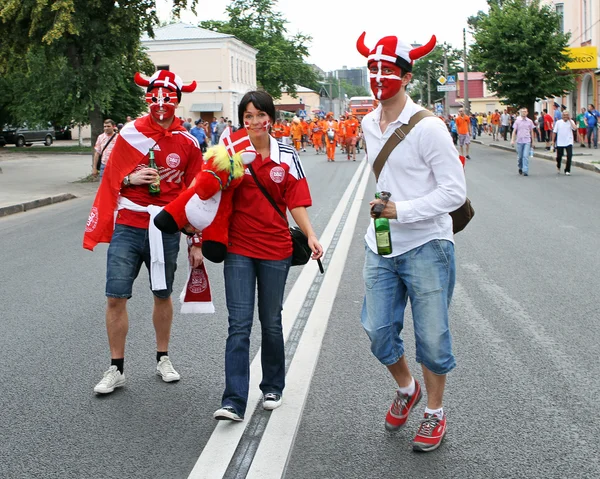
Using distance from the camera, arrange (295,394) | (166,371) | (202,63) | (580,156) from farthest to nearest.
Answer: (202,63) < (580,156) < (166,371) < (295,394)

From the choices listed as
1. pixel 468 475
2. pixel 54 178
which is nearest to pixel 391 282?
pixel 468 475

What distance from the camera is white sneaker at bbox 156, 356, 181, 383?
17.7ft

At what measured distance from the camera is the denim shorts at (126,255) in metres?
5.18

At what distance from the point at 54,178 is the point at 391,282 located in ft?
77.5

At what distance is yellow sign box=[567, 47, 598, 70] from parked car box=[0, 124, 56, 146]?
28.2m

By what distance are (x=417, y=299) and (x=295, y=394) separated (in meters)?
1.23

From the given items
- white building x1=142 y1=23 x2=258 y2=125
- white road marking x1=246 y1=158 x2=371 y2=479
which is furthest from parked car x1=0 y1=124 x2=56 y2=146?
white road marking x1=246 y1=158 x2=371 y2=479

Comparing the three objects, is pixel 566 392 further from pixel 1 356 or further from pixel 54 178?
pixel 54 178

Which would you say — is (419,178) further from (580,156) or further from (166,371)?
(580,156)

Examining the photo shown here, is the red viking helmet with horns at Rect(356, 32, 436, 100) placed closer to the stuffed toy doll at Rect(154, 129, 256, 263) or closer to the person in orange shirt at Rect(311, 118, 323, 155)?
the stuffed toy doll at Rect(154, 129, 256, 263)

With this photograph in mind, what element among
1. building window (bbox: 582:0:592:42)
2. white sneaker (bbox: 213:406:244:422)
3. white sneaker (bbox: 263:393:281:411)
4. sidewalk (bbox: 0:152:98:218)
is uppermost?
building window (bbox: 582:0:592:42)

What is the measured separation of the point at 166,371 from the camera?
5445 millimetres

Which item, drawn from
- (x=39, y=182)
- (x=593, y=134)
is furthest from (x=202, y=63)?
(x=39, y=182)

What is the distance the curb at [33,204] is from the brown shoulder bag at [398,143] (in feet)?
47.3
